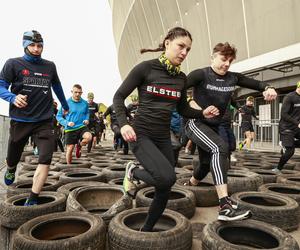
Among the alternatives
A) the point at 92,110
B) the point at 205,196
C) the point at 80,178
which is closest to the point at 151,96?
the point at 205,196

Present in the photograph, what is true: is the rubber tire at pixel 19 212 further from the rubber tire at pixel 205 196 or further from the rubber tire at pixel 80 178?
the rubber tire at pixel 205 196

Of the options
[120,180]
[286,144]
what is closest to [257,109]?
[286,144]

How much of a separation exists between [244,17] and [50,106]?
1603cm

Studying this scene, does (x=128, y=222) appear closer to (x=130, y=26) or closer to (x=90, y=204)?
(x=90, y=204)

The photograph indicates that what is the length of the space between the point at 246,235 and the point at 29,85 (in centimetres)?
319

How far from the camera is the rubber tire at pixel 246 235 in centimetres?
250

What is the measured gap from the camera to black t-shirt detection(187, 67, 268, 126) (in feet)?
12.3

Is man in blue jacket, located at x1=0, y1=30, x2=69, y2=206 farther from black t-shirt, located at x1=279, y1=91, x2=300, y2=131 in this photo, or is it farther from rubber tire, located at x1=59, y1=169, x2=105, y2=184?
black t-shirt, located at x1=279, y1=91, x2=300, y2=131

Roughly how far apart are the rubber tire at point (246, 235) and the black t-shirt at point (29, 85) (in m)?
2.53

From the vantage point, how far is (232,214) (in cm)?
287

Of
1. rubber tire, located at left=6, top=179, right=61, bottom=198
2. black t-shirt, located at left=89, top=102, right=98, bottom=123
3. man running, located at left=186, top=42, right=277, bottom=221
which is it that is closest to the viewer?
man running, located at left=186, top=42, right=277, bottom=221

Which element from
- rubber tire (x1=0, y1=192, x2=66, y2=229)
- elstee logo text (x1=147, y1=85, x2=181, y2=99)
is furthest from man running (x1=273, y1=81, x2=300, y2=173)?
rubber tire (x1=0, y1=192, x2=66, y2=229)

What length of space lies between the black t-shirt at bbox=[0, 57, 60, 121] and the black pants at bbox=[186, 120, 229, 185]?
1977 mm

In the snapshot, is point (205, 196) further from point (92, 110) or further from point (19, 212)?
point (92, 110)
